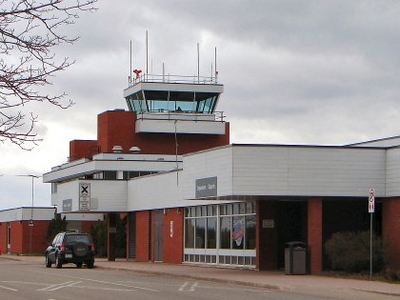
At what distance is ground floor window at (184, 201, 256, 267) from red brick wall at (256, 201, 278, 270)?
89 cm

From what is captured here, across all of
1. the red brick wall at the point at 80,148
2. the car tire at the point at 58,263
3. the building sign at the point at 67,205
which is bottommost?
the car tire at the point at 58,263

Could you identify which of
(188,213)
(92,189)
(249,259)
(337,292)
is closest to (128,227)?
(92,189)

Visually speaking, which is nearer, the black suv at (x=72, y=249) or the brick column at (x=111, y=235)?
the black suv at (x=72, y=249)

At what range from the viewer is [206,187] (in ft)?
129

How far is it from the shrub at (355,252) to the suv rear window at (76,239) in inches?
588

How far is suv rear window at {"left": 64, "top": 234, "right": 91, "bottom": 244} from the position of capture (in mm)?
45562

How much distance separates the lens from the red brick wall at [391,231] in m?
34.8

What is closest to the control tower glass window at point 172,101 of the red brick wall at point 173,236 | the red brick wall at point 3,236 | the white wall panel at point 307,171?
the red brick wall at point 173,236

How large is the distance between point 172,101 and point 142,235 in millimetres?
17513

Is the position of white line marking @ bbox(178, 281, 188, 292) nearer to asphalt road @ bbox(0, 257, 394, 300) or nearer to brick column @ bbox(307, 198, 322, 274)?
asphalt road @ bbox(0, 257, 394, 300)

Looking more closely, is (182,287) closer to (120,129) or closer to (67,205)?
(67,205)

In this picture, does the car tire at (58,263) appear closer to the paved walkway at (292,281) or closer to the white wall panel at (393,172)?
the paved walkway at (292,281)

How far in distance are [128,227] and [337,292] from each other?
3390 cm

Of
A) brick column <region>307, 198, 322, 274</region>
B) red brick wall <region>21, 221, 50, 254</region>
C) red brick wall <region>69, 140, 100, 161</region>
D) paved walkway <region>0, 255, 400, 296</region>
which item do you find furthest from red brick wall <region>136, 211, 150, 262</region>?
red brick wall <region>21, 221, 50, 254</region>
